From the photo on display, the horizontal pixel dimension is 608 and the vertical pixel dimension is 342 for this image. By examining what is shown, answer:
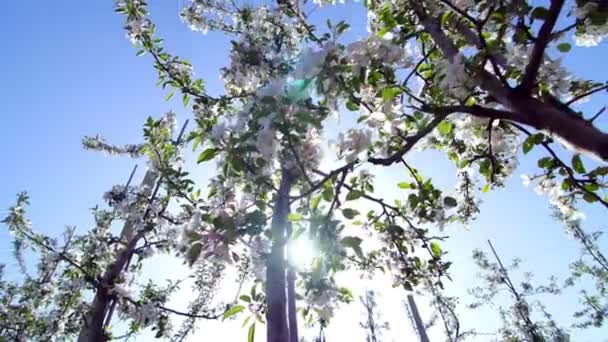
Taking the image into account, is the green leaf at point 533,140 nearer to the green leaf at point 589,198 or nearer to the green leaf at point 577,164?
the green leaf at point 577,164

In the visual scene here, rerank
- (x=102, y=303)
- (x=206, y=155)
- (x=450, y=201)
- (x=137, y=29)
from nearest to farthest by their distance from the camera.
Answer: (x=206, y=155), (x=450, y=201), (x=137, y=29), (x=102, y=303)

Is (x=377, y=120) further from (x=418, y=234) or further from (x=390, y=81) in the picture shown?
(x=418, y=234)

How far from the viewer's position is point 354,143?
1265 millimetres

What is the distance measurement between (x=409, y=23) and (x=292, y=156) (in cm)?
111

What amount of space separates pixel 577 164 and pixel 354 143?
3.09ft

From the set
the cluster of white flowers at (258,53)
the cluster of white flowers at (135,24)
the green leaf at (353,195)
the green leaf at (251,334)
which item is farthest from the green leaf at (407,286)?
the cluster of white flowers at (135,24)

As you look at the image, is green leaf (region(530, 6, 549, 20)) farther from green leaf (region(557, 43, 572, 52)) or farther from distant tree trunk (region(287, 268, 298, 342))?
distant tree trunk (region(287, 268, 298, 342))

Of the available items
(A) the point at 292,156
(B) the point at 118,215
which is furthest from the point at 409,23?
(B) the point at 118,215

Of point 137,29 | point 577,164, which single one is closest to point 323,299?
point 577,164

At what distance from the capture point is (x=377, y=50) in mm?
1420

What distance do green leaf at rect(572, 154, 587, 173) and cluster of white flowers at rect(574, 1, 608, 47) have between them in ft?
1.69

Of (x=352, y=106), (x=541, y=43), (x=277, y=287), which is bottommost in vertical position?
(x=277, y=287)

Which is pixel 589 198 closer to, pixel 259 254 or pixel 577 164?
pixel 577 164

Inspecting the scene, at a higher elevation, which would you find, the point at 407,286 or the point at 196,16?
the point at 196,16
